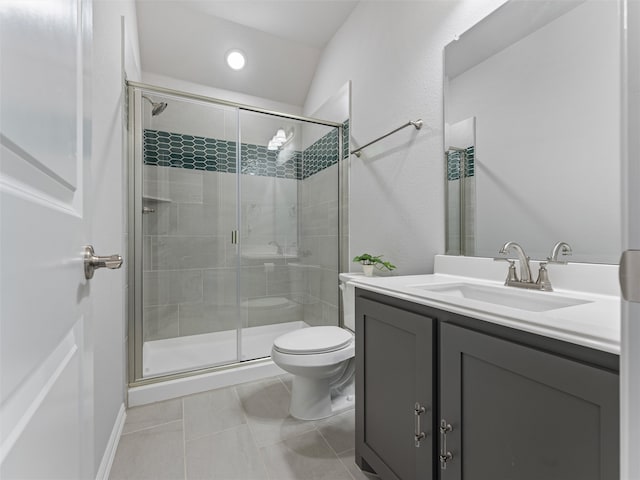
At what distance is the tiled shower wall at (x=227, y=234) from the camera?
229cm

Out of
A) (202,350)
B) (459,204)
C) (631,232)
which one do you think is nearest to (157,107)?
(202,350)

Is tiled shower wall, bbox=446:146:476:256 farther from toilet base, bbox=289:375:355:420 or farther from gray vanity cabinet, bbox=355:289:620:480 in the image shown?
toilet base, bbox=289:375:355:420

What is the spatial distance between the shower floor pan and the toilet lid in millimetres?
710

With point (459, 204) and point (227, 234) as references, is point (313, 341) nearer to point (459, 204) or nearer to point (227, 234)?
point (459, 204)

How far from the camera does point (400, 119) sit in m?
1.80

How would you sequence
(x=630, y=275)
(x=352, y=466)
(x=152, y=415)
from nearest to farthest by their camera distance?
(x=630, y=275)
(x=352, y=466)
(x=152, y=415)

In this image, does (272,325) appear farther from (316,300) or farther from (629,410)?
(629,410)

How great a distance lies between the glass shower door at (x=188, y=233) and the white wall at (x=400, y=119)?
99 cm

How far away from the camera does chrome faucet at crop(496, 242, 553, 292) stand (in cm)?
105

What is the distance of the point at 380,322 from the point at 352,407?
0.92 m

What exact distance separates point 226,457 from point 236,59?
2873mm

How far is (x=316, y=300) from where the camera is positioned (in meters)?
2.72

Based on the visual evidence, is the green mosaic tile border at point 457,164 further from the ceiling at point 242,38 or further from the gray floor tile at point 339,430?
the ceiling at point 242,38

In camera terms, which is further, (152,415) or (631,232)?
(152,415)
